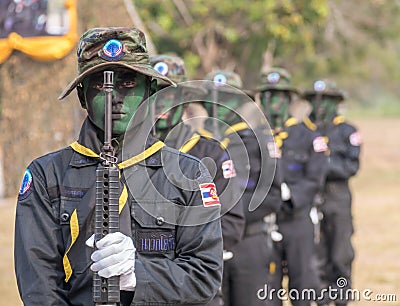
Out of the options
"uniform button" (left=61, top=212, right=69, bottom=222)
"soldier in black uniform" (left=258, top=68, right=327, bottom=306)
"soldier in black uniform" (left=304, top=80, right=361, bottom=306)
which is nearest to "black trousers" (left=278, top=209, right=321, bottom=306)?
"soldier in black uniform" (left=258, top=68, right=327, bottom=306)

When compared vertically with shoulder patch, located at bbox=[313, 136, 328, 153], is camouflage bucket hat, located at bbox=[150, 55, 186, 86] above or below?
→ above

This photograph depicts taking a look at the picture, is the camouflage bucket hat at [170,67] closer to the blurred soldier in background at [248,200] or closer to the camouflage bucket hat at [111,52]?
the blurred soldier in background at [248,200]

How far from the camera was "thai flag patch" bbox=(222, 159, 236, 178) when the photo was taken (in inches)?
Result: 255

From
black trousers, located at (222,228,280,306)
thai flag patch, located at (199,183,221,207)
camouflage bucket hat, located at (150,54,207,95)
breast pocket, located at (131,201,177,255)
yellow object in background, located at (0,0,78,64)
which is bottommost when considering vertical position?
black trousers, located at (222,228,280,306)

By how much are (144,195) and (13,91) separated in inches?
420

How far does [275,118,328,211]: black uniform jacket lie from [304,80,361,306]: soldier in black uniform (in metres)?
1.65

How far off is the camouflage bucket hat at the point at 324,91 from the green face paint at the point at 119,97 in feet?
27.0

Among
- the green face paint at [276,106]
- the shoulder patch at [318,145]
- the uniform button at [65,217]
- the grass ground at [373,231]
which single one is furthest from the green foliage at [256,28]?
the uniform button at [65,217]

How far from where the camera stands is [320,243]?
38.4ft

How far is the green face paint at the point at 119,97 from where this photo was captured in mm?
3785

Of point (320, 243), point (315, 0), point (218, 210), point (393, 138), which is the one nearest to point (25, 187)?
point (218, 210)

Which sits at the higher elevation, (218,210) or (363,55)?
(363,55)

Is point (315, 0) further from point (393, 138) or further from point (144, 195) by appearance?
point (393, 138)

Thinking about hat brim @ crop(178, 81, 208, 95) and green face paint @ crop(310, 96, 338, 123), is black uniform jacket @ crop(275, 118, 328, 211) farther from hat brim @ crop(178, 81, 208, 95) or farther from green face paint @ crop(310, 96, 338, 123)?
hat brim @ crop(178, 81, 208, 95)
